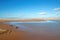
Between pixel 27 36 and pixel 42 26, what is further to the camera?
pixel 42 26

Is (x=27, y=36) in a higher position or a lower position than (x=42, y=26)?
lower

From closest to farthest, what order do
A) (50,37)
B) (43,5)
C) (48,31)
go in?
(50,37), (48,31), (43,5)

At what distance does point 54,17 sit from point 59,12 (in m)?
0.13

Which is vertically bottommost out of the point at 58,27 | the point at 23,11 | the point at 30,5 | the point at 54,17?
the point at 58,27

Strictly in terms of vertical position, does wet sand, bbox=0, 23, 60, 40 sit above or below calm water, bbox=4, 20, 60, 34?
below

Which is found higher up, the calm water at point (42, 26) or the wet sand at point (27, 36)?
the calm water at point (42, 26)

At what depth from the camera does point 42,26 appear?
1.85 metres

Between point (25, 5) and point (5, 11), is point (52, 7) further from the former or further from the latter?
point (5, 11)

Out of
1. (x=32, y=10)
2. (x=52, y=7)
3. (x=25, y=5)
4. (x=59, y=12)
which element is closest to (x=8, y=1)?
(x=25, y=5)

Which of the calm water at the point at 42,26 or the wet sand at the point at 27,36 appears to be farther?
the calm water at the point at 42,26

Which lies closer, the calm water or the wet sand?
the wet sand

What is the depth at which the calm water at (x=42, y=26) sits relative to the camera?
1.61 metres

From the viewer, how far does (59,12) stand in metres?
1.69

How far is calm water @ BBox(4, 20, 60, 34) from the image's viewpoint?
161 cm
